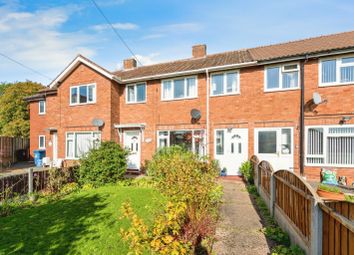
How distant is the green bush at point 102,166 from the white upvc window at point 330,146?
9.03 metres

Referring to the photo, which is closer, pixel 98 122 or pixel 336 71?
pixel 336 71

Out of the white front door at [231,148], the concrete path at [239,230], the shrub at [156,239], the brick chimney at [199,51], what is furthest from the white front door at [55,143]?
the shrub at [156,239]

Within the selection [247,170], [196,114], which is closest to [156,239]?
[247,170]

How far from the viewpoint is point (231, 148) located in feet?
44.1

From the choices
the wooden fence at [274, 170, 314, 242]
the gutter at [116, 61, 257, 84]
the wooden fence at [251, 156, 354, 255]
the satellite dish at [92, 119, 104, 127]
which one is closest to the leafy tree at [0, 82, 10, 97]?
the satellite dish at [92, 119, 104, 127]

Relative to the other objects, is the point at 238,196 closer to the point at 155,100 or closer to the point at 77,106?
the point at 155,100

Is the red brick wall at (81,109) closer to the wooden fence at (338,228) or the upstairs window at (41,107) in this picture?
the upstairs window at (41,107)

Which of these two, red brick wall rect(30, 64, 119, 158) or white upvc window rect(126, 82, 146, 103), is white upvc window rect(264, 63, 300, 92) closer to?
white upvc window rect(126, 82, 146, 103)

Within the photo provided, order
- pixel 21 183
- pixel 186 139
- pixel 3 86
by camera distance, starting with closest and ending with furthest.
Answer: pixel 21 183, pixel 186 139, pixel 3 86

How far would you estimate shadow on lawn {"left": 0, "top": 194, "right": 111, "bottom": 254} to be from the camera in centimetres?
491

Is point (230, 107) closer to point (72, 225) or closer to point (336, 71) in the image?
point (336, 71)

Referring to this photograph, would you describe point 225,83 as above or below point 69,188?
above

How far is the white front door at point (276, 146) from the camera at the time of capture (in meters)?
12.0

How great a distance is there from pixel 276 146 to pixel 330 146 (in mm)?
2330
